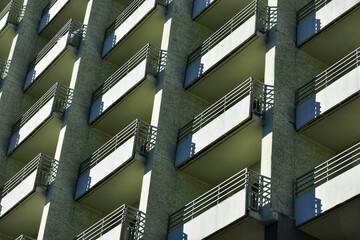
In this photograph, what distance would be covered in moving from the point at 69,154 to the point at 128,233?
679 centimetres

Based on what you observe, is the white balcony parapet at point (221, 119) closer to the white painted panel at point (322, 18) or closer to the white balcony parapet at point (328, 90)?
the white balcony parapet at point (328, 90)

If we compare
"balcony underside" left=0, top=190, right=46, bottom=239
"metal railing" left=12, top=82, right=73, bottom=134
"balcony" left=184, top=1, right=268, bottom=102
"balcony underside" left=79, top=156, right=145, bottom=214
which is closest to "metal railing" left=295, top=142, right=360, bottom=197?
"balcony" left=184, top=1, right=268, bottom=102

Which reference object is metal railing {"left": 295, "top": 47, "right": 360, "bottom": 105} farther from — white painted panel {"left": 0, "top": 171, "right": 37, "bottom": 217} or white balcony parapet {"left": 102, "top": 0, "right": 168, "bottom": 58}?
white painted panel {"left": 0, "top": 171, "right": 37, "bottom": 217}

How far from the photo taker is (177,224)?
28906 millimetres

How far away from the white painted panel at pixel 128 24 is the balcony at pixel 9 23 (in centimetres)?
849

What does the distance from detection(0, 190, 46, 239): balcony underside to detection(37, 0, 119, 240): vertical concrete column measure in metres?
0.87

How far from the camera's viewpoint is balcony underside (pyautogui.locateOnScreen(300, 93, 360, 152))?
2662 centimetres

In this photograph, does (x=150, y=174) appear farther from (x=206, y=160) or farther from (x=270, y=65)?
(x=270, y=65)

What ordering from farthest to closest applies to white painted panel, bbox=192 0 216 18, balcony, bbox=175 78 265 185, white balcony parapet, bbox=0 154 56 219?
white painted panel, bbox=192 0 216 18, white balcony parapet, bbox=0 154 56 219, balcony, bbox=175 78 265 185

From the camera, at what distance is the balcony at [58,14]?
43.3m

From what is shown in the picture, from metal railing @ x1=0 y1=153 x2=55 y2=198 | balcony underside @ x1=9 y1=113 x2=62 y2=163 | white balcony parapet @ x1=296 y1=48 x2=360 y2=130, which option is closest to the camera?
white balcony parapet @ x1=296 y1=48 x2=360 y2=130

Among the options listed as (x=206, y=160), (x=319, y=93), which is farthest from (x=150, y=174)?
(x=319, y=93)

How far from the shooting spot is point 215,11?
35000mm

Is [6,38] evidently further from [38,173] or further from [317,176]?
[317,176]
